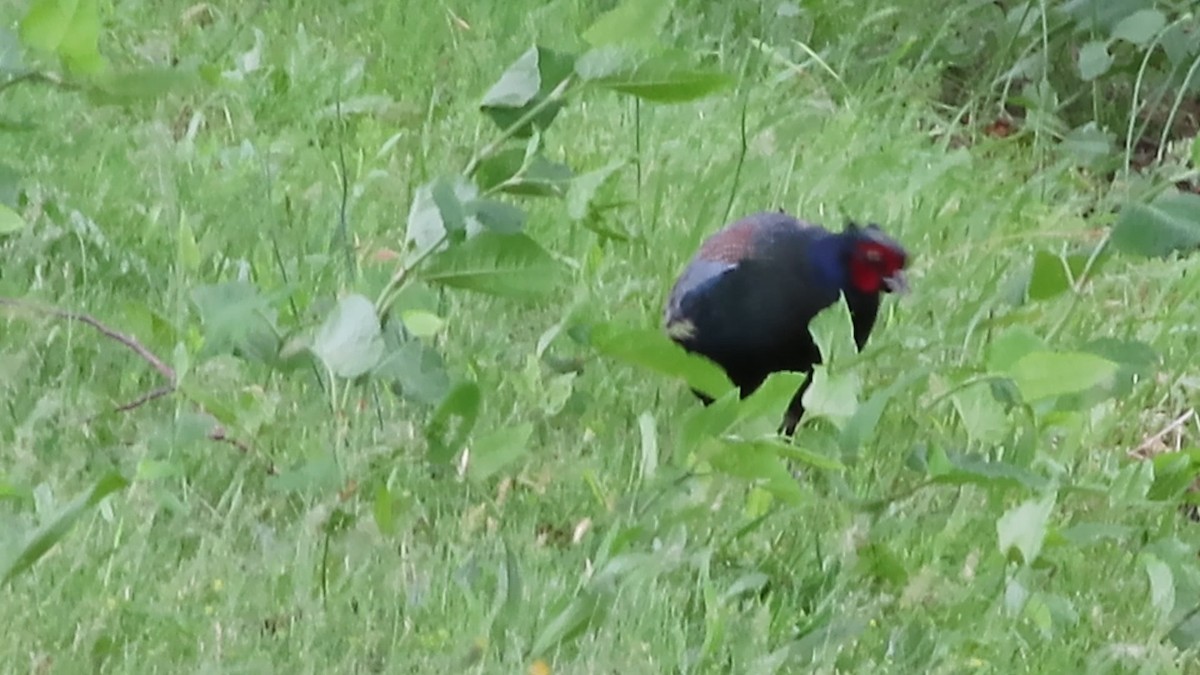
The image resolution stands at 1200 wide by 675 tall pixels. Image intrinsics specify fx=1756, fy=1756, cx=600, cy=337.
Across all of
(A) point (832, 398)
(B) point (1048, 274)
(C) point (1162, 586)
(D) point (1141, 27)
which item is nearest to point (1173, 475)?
(C) point (1162, 586)

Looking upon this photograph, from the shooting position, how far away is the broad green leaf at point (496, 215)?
176 cm

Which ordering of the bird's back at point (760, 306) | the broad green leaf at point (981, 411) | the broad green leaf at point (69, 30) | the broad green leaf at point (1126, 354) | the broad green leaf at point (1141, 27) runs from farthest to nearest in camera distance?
the broad green leaf at point (1141, 27) < the bird's back at point (760, 306) < the broad green leaf at point (981, 411) < the broad green leaf at point (1126, 354) < the broad green leaf at point (69, 30)

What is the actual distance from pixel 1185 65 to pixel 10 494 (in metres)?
3.16

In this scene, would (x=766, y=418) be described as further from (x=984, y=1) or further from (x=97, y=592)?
(x=984, y=1)

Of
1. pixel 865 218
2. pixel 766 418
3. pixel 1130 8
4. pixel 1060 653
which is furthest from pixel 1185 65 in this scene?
pixel 766 418

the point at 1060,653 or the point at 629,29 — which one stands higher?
the point at 629,29

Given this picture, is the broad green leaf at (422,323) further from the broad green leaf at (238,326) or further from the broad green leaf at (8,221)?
the broad green leaf at (8,221)

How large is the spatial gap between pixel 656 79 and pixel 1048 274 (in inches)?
17.6

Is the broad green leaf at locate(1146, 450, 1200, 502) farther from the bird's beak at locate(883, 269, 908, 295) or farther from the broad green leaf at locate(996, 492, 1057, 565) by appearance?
the bird's beak at locate(883, 269, 908, 295)

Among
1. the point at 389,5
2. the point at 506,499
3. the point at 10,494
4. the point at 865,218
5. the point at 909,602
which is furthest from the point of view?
the point at 389,5

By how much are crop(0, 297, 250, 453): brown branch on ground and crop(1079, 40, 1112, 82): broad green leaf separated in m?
2.30

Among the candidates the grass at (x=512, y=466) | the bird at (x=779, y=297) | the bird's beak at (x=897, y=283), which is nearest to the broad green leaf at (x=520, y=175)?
the grass at (x=512, y=466)

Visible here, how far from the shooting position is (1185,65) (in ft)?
13.3

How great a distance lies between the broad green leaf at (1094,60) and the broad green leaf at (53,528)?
2.77m
